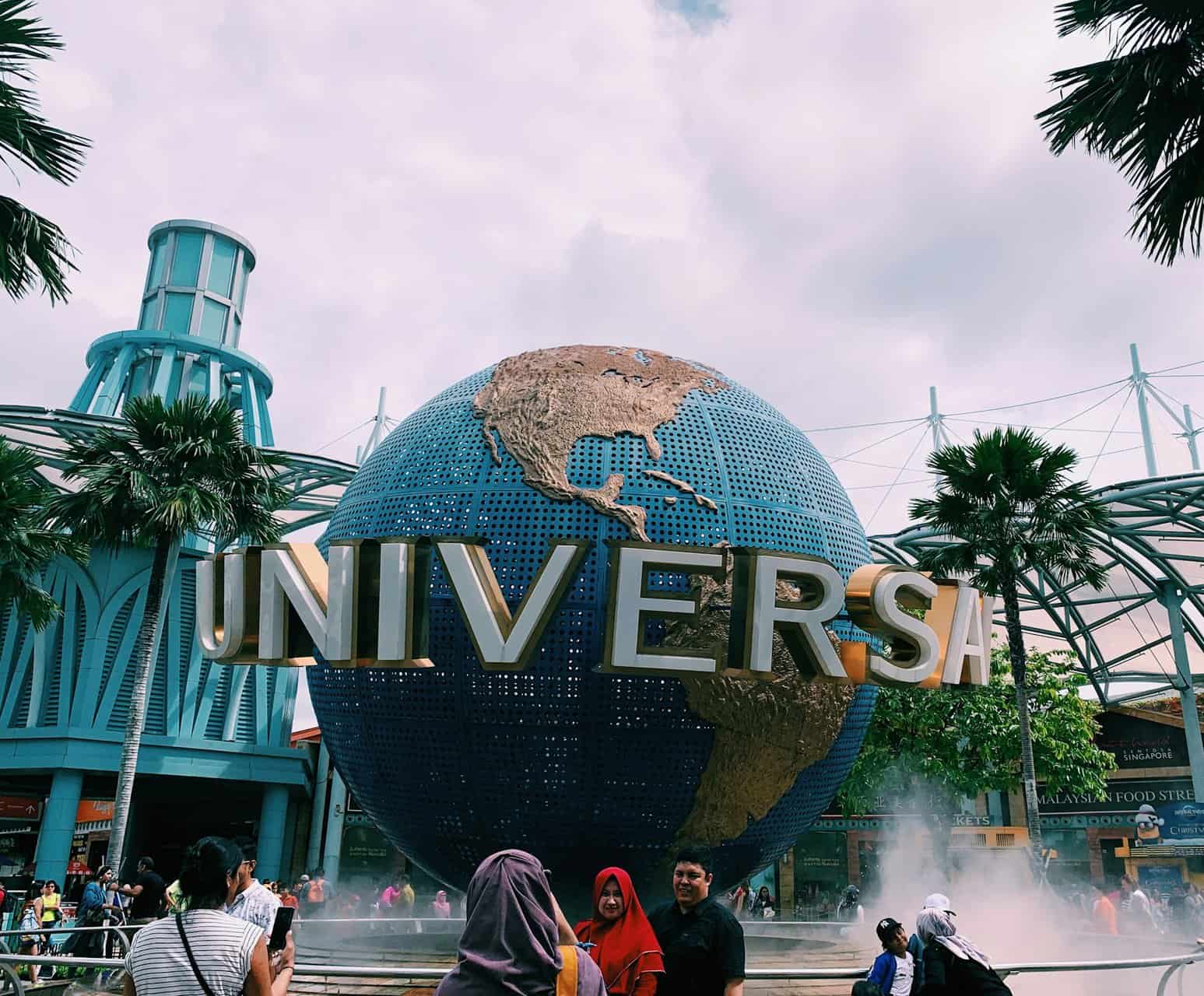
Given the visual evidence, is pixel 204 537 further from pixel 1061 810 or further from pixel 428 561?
pixel 1061 810

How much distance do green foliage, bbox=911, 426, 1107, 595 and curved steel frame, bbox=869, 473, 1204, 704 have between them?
15.6 feet

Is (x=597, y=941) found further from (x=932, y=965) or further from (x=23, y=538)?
(x=23, y=538)

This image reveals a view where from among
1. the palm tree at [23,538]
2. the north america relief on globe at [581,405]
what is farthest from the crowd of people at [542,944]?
the palm tree at [23,538]

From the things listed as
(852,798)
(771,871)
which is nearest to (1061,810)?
(771,871)

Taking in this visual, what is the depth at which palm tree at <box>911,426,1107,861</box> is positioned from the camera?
2167cm

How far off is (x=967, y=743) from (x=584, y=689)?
72.3ft

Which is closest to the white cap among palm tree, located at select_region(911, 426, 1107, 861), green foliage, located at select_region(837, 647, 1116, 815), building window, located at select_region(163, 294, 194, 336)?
palm tree, located at select_region(911, 426, 1107, 861)

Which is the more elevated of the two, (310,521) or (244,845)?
(310,521)

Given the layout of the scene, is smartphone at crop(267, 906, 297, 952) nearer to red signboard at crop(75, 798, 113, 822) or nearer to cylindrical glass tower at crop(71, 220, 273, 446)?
cylindrical glass tower at crop(71, 220, 273, 446)

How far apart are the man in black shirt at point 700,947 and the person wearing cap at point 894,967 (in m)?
2.37

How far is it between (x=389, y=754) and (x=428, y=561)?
186 centimetres

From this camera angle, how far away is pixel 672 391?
10195 mm

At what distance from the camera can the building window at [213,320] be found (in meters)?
36.6

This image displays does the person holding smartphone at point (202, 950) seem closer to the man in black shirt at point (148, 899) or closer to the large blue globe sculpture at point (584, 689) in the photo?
the large blue globe sculpture at point (584, 689)
